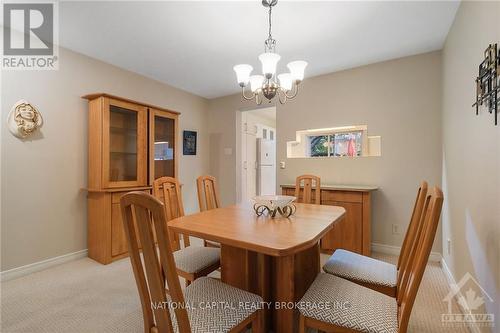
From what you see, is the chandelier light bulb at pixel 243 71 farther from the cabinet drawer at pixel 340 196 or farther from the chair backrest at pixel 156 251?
the cabinet drawer at pixel 340 196

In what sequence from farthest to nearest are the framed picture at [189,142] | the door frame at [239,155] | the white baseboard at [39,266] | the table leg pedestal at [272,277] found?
the door frame at [239,155], the framed picture at [189,142], the white baseboard at [39,266], the table leg pedestal at [272,277]

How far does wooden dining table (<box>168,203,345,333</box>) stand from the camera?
1.16m

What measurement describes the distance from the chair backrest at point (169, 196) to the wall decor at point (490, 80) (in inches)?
83.8

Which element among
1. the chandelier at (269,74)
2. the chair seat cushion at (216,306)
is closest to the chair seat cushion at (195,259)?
the chair seat cushion at (216,306)

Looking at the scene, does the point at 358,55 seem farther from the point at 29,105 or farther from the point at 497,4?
the point at 29,105

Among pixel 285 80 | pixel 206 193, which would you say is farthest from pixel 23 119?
pixel 285 80

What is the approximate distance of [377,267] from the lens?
154 centimetres

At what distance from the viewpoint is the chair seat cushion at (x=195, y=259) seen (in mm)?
1646

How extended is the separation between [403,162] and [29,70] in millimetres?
4312

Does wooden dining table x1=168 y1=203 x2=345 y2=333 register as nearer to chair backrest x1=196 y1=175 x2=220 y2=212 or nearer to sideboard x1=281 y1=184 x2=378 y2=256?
chair backrest x1=196 y1=175 x2=220 y2=212

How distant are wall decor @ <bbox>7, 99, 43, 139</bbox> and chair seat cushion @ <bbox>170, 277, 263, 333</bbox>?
2423mm

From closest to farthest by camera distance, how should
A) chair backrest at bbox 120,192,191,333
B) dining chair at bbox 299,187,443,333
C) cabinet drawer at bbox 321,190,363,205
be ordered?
chair backrest at bbox 120,192,191,333 < dining chair at bbox 299,187,443,333 < cabinet drawer at bbox 321,190,363,205

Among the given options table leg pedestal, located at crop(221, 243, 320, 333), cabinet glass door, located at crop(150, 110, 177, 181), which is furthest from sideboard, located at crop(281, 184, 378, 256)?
cabinet glass door, located at crop(150, 110, 177, 181)

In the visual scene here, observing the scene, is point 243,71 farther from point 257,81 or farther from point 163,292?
point 163,292
